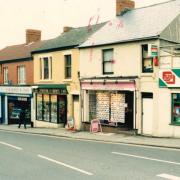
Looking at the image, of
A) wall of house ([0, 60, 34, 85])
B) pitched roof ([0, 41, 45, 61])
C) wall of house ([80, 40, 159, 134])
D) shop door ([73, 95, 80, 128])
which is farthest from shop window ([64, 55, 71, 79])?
pitched roof ([0, 41, 45, 61])

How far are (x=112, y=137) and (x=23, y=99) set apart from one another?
15902 millimetres

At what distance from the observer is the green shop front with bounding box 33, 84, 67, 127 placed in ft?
98.2

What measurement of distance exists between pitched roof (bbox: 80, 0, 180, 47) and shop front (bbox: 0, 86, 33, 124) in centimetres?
1078

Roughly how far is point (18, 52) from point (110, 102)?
1747cm

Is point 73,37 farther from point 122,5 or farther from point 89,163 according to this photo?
point 89,163

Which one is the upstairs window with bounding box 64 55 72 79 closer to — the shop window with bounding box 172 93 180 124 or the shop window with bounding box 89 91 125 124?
the shop window with bounding box 89 91 125 124

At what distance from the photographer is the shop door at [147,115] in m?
21.6

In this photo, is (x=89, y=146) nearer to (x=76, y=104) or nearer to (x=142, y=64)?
(x=142, y=64)

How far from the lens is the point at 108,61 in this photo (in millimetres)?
24781

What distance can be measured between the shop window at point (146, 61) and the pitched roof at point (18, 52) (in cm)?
1509

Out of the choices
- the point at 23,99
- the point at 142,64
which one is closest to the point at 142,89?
the point at 142,64

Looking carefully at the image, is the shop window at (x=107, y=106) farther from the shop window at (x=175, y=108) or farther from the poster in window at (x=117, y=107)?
the shop window at (x=175, y=108)

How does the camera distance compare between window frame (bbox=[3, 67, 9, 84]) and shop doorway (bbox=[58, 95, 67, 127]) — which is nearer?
shop doorway (bbox=[58, 95, 67, 127])

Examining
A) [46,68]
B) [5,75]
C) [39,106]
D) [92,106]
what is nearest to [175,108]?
[92,106]
